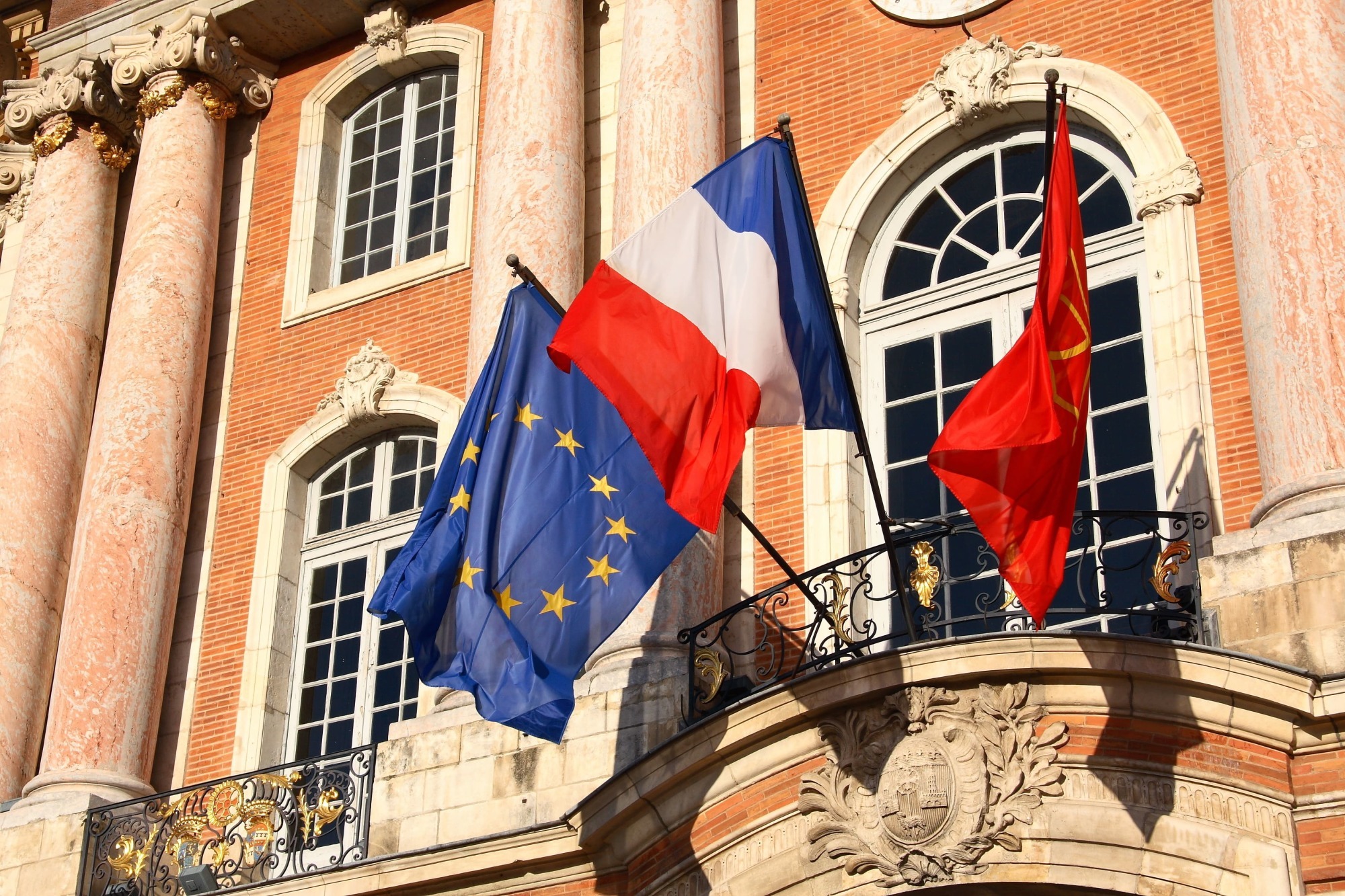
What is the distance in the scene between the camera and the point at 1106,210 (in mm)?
13195

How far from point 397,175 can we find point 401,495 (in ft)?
9.96

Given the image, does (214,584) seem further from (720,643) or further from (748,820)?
(748,820)

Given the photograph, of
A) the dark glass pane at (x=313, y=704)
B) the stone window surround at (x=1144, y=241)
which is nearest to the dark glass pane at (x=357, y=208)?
the dark glass pane at (x=313, y=704)

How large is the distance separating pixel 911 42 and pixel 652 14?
1.82 metres

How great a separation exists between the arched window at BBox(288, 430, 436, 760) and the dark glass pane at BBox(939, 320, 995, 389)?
413 centimetres

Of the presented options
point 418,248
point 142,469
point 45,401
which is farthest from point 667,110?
point 45,401

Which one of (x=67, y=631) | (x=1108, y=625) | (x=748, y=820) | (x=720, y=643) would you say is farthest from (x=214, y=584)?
(x=1108, y=625)

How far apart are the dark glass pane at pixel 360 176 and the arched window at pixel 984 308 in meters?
5.10

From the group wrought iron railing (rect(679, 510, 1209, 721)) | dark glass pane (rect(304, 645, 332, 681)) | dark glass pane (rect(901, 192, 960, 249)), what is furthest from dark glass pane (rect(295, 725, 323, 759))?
dark glass pane (rect(901, 192, 960, 249))

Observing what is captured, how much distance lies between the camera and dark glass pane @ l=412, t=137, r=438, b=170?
55.3 ft

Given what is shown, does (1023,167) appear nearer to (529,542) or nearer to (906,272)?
(906,272)

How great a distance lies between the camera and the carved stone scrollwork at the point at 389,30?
17109 millimetres

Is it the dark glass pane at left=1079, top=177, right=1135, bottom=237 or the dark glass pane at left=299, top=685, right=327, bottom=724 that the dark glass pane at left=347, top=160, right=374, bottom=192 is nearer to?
the dark glass pane at left=299, top=685, right=327, bottom=724

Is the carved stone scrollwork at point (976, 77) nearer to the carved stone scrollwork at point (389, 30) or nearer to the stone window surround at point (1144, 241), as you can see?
the stone window surround at point (1144, 241)
